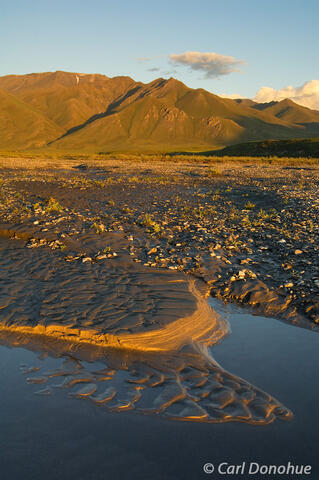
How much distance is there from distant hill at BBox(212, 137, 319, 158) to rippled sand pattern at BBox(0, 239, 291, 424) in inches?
2672

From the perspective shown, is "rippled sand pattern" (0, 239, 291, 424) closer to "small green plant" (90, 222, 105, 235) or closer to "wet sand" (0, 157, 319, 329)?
"wet sand" (0, 157, 319, 329)

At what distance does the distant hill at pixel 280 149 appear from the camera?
73.5 meters

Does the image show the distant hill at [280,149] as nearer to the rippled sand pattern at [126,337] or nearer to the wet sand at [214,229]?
the wet sand at [214,229]

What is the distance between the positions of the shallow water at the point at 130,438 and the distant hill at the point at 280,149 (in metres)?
71.2

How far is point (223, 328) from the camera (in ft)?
27.8

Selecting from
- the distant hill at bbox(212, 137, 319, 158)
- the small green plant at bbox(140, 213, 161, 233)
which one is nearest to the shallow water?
the small green plant at bbox(140, 213, 161, 233)

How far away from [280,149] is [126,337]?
3081 inches

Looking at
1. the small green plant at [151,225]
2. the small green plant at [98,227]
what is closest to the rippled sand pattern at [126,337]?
the small green plant at [98,227]

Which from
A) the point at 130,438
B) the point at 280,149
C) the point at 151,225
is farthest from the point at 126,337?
the point at 280,149

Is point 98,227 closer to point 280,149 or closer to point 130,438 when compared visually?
point 130,438

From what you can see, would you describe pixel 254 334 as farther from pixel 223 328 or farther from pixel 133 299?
pixel 133 299

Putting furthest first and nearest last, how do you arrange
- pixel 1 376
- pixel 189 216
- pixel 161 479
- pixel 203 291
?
pixel 189 216 → pixel 203 291 → pixel 1 376 → pixel 161 479

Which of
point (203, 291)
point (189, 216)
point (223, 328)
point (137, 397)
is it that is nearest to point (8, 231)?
point (189, 216)

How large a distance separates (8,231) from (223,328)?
11163 mm
